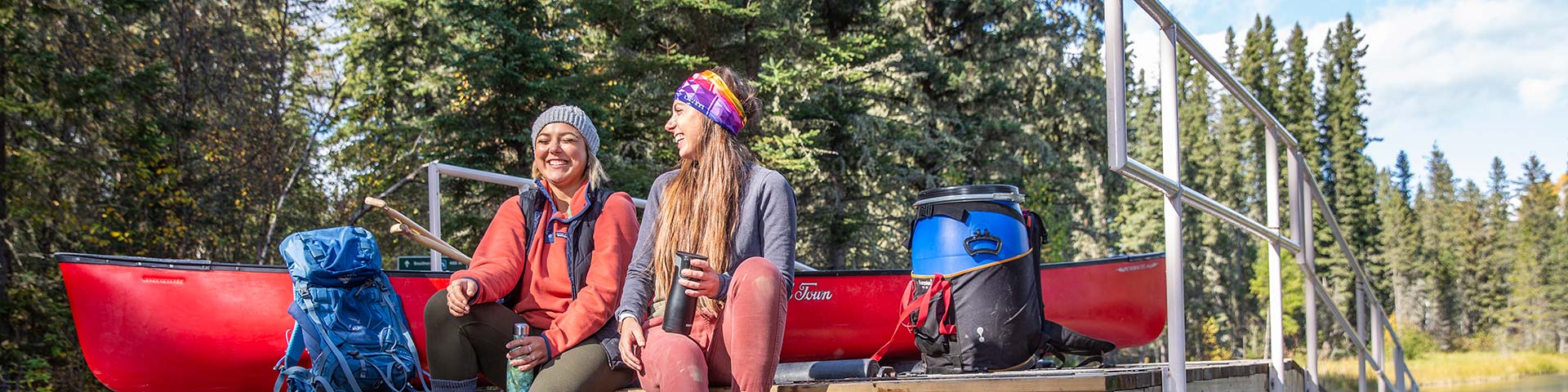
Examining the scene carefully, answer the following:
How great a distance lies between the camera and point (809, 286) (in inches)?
227

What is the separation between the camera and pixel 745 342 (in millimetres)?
2461

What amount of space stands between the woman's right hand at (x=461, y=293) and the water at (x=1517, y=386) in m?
46.2

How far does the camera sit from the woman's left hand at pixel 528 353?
2.81 m

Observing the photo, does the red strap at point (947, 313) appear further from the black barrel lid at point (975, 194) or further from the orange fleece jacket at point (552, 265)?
the orange fleece jacket at point (552, 265)

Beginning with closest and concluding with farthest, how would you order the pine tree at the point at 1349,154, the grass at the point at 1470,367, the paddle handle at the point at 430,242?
the paddle handle at the point at 430,242, the grass at the point at 1470,367, the pine tree at the point at 1349,154

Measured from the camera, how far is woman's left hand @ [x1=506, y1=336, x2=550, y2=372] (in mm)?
2814

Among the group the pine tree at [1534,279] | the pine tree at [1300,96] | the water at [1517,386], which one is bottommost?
the water at [1517,386]

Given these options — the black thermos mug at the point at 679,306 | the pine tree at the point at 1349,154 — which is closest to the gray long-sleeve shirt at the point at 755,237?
the black thermos mug at the point at 679,306

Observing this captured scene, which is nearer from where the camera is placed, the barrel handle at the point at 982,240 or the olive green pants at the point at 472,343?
the olive green pants at the point at 472,343

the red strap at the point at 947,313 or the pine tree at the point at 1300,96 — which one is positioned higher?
the pine tree at the point at 1300,96

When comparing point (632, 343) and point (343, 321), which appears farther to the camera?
point (343, 321)

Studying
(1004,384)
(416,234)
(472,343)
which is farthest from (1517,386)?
(472,343)

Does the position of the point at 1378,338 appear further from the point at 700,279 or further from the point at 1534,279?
the point at 1534,279

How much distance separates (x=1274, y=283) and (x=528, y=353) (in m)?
2.77
